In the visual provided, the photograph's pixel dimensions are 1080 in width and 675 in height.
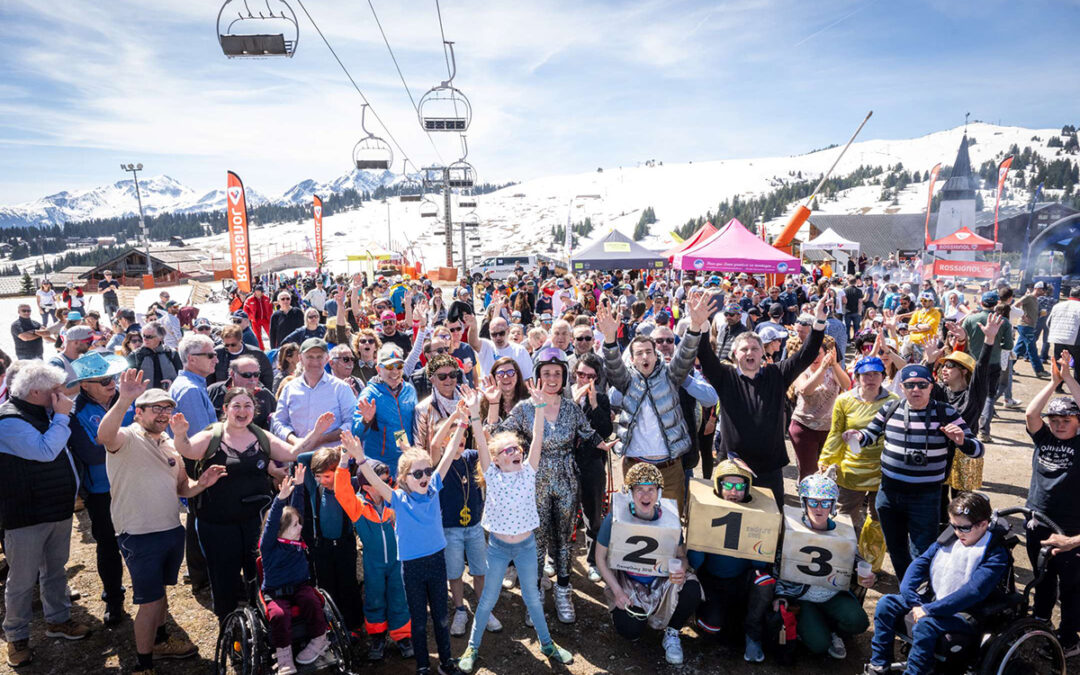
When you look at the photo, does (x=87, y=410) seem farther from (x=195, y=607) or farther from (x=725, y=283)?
(x=725, y=283)

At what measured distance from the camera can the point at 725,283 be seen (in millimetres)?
14680

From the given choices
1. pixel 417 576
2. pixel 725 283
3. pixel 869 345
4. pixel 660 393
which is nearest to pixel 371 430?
pixel 417 576

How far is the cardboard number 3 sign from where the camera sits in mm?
3600

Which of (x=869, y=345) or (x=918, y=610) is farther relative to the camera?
(x=869, y=345)

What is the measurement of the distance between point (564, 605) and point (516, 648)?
480 millimetres

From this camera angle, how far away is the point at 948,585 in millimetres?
3262

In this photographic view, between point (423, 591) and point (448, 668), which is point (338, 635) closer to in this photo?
point (423, 591)

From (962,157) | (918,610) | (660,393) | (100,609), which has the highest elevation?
(962,157)

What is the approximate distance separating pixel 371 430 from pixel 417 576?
4.21 ft

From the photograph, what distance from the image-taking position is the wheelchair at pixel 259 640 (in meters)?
3.06

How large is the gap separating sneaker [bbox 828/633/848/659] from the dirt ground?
0.04m

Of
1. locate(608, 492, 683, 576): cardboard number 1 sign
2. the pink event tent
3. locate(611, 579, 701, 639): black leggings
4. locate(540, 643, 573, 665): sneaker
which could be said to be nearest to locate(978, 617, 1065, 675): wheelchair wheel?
locate(611, 579, 701, 639): black leggings

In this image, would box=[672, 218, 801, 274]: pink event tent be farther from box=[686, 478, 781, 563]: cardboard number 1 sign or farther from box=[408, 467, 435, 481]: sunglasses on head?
box=[408, 467, 435, 481]: sunglasses on head

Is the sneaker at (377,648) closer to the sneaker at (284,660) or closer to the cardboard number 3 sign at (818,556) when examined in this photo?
the sneaker at (284,660)
